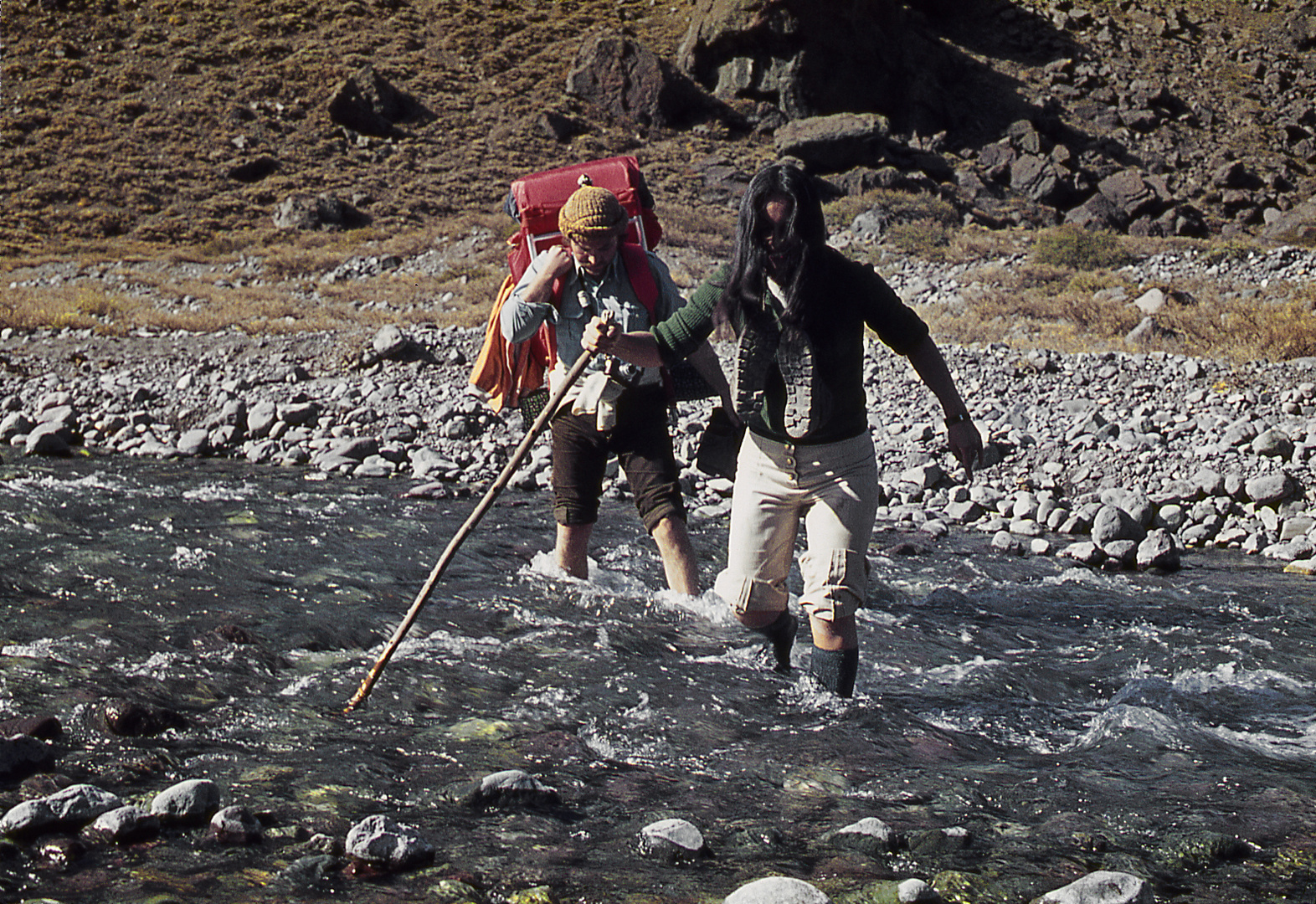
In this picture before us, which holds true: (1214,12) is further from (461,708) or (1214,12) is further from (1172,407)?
(461,708)

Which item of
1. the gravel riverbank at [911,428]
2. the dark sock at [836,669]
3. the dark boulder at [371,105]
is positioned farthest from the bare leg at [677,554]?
the dark boulder at [371,105]

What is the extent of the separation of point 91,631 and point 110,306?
1414 cm

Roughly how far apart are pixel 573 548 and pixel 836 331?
2188 millimetres

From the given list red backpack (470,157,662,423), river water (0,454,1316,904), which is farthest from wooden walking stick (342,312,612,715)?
red backpack (470,157,662,423)

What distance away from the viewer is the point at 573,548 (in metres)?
5.52

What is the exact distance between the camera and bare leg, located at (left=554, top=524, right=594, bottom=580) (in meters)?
5.40

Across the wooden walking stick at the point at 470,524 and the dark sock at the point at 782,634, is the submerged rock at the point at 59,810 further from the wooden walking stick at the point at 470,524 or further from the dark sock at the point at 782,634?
the dark sock at the point at 782,634

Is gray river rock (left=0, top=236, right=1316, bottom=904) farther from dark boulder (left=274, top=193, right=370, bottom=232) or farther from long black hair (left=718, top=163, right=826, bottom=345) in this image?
dark boulder (left=274, top=193, right=370, bottom=232)

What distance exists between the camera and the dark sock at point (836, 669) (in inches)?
168

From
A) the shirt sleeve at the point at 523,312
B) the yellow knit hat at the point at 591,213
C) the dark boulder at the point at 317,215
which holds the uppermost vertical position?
→ the yellow knit hat at the point at 591,213

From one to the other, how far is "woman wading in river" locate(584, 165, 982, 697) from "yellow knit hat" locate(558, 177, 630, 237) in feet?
2.15

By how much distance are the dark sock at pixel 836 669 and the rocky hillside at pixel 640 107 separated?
27530mm

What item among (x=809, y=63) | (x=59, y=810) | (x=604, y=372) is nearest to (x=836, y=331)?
(x=604, y=372)

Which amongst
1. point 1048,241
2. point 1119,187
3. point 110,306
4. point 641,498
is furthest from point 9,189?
point 641,498
